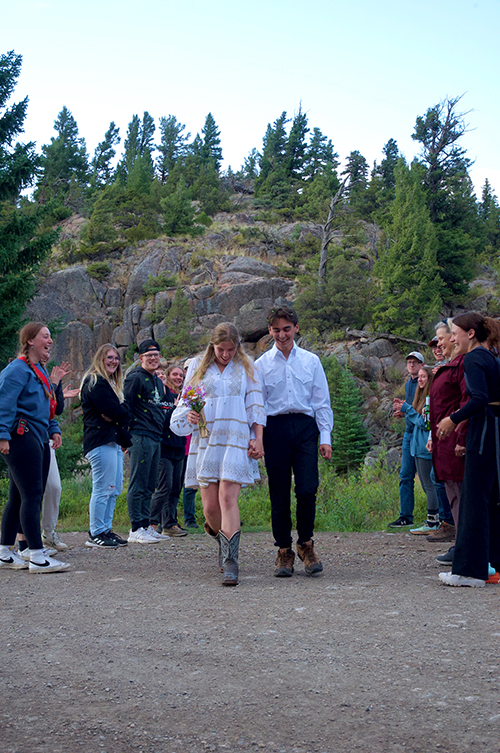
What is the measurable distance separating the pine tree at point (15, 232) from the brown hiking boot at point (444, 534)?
37.3ft

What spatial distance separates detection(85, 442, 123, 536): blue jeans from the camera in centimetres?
727

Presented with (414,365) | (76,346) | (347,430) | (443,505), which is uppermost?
(76,346)

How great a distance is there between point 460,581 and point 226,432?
6.95ft

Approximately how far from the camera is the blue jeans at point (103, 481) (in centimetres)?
727

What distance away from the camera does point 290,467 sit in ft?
18.6

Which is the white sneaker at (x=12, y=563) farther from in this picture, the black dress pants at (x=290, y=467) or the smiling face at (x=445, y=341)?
the smiling face at (x=445, y=341)

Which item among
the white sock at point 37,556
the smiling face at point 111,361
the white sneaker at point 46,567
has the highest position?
the smiling face at point 111,361

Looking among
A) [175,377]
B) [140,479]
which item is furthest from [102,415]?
[175,377]

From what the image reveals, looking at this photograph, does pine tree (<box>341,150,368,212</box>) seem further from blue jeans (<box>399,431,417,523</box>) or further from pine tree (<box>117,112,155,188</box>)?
blue jeans (<box>399,431,417,523</box>)

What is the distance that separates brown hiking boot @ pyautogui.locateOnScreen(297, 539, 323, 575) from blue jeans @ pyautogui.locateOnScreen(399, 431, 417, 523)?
3.68 meters

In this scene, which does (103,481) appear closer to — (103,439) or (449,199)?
(103,439)

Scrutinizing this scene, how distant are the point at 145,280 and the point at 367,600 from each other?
44802 millimetres

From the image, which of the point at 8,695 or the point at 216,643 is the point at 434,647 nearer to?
the point at 216,643

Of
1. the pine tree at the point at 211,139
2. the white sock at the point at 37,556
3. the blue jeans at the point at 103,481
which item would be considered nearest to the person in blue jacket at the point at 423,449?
the blue jeans at the point at 103,481
